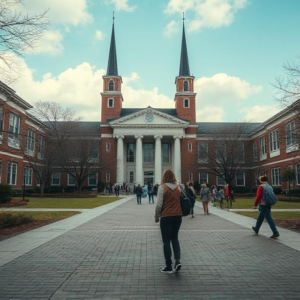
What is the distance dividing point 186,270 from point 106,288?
171cm

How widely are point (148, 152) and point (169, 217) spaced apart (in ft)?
183

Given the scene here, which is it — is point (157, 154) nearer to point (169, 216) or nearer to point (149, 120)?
point (149, 120)

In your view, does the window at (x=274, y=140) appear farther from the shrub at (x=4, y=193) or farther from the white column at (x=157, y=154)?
the shrub at (x=4, y=193)

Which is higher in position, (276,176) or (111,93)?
(111,93)

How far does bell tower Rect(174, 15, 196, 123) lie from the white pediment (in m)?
5.51

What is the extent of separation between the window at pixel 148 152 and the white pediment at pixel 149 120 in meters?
6.43

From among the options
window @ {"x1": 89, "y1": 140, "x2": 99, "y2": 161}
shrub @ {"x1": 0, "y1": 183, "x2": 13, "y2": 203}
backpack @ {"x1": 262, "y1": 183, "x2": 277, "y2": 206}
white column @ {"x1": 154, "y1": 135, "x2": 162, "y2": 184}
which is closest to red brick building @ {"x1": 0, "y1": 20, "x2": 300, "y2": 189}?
white column @ {"x1": 154, "y1": 135, "x2": 162, "y2": 184}

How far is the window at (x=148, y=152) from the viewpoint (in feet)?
200

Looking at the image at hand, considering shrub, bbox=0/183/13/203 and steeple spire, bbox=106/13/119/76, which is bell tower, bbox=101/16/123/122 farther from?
shrub, bbox=0/183/13/203

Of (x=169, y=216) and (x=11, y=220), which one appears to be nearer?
(x=169, y=216)

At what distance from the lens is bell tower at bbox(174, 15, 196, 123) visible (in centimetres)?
6144

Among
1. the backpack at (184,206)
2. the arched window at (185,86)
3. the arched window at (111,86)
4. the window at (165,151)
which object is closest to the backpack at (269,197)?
the backpack at (184,206)

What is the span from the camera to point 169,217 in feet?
19.3

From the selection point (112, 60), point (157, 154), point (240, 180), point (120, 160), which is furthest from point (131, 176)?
point (112, 60)
